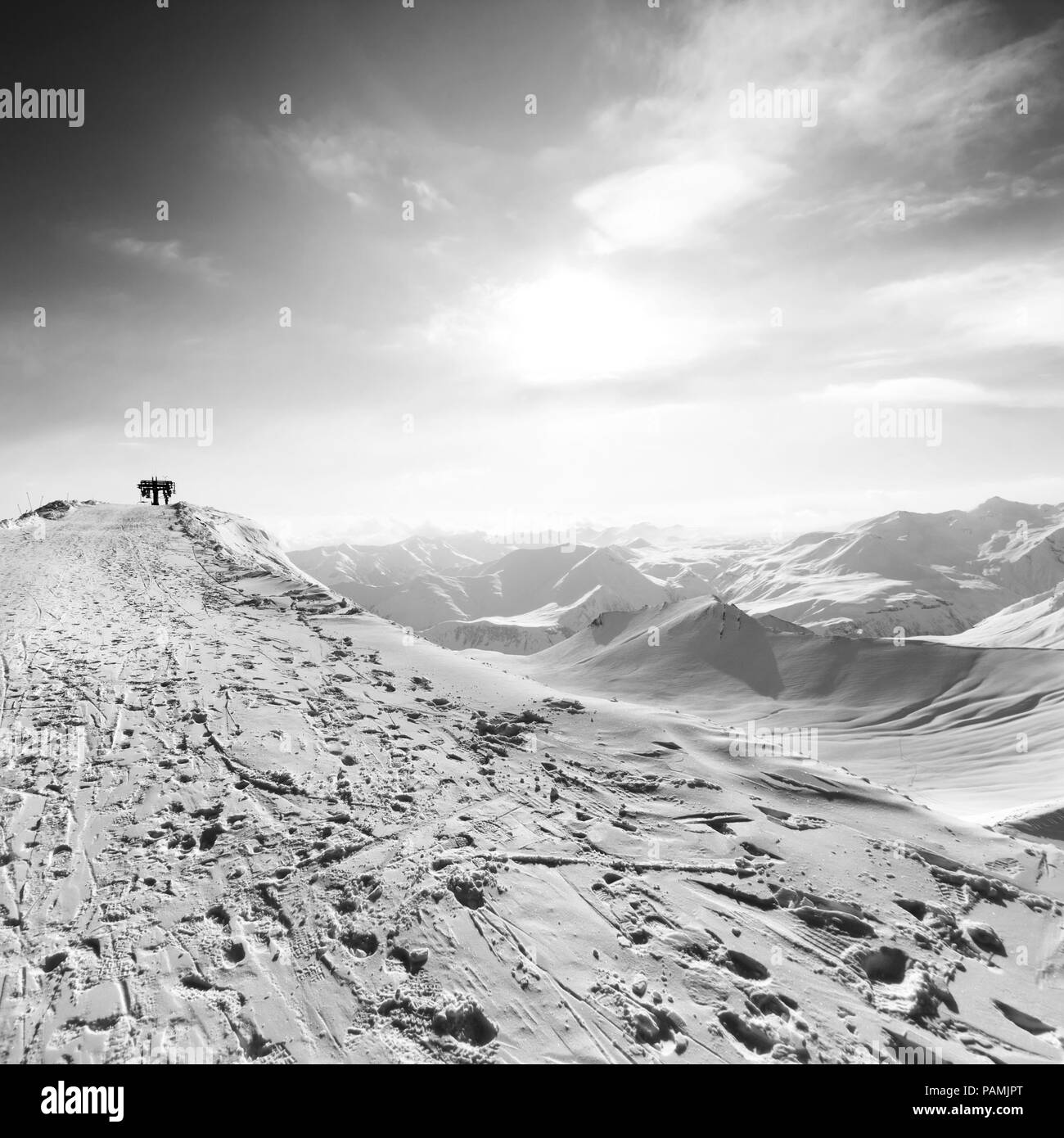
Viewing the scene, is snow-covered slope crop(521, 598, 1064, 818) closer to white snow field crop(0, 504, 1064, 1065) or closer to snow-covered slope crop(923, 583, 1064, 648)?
white snow field crop(0, 504, 1064, 1065)

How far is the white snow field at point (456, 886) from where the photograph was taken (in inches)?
182

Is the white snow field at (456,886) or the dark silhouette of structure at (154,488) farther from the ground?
the dark silhouette of structure at (154,488)

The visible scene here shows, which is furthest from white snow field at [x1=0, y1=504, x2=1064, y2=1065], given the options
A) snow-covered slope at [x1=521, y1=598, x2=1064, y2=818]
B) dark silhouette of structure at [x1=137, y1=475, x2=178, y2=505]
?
dark silhouette of structure at [x1=137, y1=475, x2=178, y2=505]

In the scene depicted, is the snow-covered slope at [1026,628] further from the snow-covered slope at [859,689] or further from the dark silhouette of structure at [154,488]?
the dark silhouette of structure at [154,488]

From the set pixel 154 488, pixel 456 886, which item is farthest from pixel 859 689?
pixel 154 488

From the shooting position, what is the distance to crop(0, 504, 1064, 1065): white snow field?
462 centimetres

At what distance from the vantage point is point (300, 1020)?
14.8 ft

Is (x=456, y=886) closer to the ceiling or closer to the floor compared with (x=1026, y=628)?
closer to the ceiling

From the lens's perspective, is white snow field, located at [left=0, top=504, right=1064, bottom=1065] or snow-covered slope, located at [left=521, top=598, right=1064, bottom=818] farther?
snow-covered slope, located at [left=521, top=598, right=1064, bottom=818]

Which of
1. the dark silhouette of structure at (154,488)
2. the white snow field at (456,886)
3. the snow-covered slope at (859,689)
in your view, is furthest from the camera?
the dark silhouette of structure at (154,488)

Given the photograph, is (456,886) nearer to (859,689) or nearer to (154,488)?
(859,689)

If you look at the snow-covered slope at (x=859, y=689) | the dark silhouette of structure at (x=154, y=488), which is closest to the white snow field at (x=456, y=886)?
the snow-covered slope at (x=859, y=689)

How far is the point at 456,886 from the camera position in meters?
6.16
